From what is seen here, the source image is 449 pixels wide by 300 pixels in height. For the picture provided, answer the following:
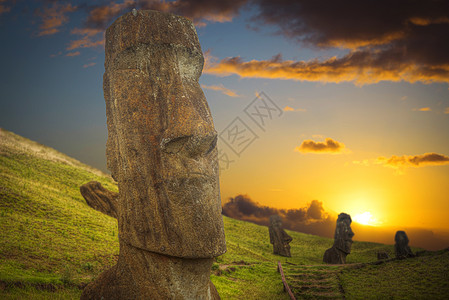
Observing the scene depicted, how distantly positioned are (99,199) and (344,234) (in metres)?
20.9

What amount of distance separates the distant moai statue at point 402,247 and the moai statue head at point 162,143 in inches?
652

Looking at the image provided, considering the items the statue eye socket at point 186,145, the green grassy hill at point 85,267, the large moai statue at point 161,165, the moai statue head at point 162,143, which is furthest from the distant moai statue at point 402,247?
the statue eye socket at point 186,145

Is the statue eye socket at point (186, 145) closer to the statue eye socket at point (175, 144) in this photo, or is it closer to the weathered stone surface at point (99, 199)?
the statue eye socket at point (175, 144)

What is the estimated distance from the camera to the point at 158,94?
8.17 m

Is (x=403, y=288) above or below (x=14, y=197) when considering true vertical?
below

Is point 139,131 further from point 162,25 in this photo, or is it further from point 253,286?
point 253,286

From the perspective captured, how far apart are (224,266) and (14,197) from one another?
14322mm

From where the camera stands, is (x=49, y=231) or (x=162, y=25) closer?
(x=162, y=25)

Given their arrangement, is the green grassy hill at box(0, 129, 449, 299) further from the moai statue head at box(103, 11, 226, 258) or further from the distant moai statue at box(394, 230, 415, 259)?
the moai statue head at box(103, 11, 226, 258)

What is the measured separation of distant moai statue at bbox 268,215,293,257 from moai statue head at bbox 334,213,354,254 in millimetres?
4556

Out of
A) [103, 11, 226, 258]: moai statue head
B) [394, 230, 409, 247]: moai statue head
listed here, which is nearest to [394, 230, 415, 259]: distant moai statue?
[394, 230, 409, 247]: moai statue head

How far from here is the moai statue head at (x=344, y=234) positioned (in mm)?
26139

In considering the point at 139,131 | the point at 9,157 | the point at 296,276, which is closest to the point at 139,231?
the point at 139,131

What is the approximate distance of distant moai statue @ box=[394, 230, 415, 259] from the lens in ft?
66.1
